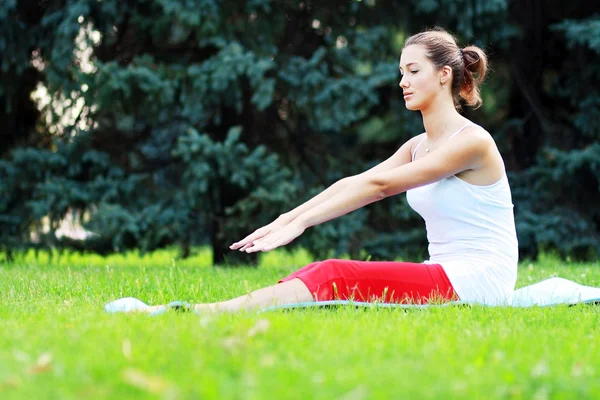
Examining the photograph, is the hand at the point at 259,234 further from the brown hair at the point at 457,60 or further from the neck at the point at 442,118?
the brown hair at the point at 457,60

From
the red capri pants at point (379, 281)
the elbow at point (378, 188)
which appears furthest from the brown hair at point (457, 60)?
the red capri pants at point (379, 281)

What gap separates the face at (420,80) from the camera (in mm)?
4727

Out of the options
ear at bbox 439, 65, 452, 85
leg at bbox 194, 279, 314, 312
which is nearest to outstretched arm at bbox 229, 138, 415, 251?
leg at bbox 194, 279, 314, 312

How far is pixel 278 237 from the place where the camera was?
398 cm

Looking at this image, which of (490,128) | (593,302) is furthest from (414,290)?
(490,128)

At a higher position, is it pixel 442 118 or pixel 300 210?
pixel 442 118

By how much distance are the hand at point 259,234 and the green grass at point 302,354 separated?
1.34ft

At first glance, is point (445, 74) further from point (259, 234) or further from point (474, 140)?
point (259, 234)

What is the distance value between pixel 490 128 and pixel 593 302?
6379 millimetres

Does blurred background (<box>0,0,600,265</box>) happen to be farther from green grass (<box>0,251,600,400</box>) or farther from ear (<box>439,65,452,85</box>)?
green grass (<box>0,251,600,400</box>)

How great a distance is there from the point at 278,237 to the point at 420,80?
141cm

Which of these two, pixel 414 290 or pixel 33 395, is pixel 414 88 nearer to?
pixel 414 290

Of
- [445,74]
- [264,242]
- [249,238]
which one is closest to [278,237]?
[264,242]

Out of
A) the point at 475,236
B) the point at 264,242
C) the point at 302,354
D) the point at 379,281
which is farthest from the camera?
the point at 475,236
